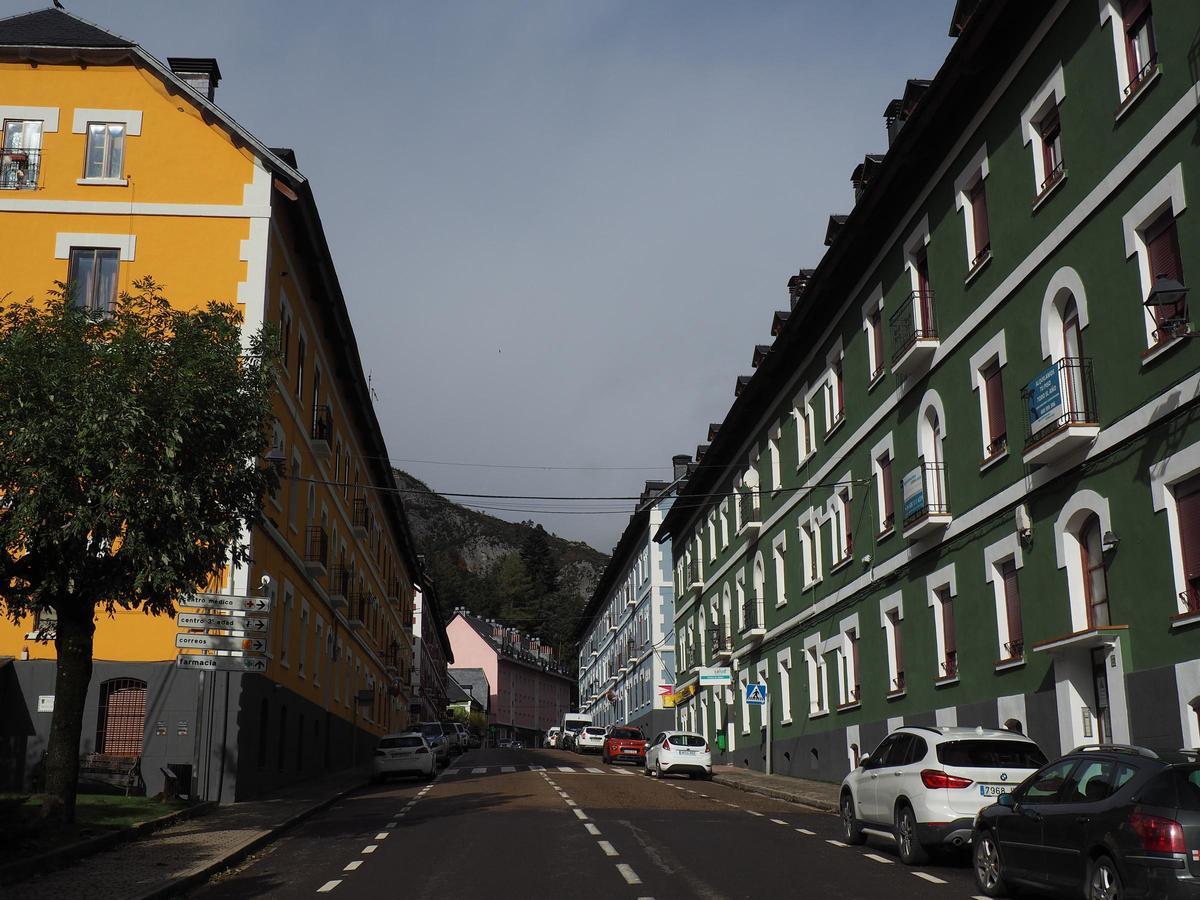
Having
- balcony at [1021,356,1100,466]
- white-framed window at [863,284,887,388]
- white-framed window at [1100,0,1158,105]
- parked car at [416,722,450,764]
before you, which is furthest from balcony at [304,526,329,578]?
white-framed window at [1100,0,1158,105]

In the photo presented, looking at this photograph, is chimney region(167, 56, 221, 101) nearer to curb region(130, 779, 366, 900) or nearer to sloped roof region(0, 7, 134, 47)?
sloped roof region(0, 7, 134, 47)

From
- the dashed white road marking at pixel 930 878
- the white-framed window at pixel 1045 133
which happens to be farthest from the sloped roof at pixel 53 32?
the dashed white road marking at pixel 930 878

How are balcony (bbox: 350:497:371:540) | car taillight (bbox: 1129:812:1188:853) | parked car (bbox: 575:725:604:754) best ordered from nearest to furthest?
1. car taillight (bbox: 1129:812:1188:853)
2. balcony (bbox: 350:497:371:540)
3. parked car (bbox: 575:725:604:754)

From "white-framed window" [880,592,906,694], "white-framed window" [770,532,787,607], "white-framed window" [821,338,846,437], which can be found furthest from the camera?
"white-framed window" [770,532,787,607]

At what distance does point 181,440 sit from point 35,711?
12.2 meters

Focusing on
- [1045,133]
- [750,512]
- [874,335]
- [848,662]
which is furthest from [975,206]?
[750,512]

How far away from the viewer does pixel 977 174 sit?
2225cm

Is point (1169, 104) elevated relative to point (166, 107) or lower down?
lower down

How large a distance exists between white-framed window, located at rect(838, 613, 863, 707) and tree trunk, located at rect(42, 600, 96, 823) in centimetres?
1854

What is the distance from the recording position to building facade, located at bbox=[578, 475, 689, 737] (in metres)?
68.6

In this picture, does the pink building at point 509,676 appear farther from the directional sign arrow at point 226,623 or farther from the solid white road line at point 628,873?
the solid white road line at point 628,873

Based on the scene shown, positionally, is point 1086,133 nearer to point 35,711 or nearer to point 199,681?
point 199,681

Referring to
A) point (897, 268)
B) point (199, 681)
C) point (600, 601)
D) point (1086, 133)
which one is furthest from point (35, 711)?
point (600, 601)

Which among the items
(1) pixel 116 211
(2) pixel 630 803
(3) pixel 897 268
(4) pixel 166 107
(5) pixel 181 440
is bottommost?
(2) pixel 630 803
